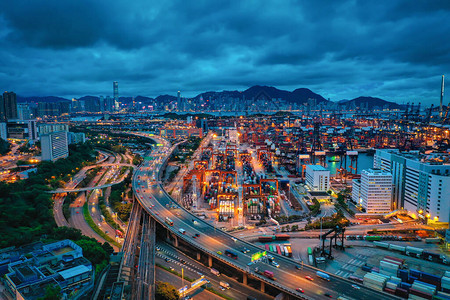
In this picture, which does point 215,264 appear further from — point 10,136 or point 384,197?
point 10,136

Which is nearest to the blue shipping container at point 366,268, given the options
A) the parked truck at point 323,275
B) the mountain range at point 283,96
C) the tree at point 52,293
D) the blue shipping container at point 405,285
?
the blue shipping container at point 405,285

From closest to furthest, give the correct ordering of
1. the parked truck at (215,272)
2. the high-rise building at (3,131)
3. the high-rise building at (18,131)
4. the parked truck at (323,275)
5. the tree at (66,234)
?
the parked truck at (323,275) → the parked truck at (215,272) → the tree at (66,234) → the high-rise building at (3,131) → the high-rise building at (18,131)

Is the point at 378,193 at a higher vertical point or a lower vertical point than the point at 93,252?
higher

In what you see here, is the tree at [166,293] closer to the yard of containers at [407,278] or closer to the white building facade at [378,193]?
the yard of containers at [407,278]

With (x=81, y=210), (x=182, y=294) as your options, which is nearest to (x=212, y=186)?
(x=81, y=210)

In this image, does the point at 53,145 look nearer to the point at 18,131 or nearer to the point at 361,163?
the point at 18,131

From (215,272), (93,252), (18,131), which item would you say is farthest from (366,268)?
(18,131)
